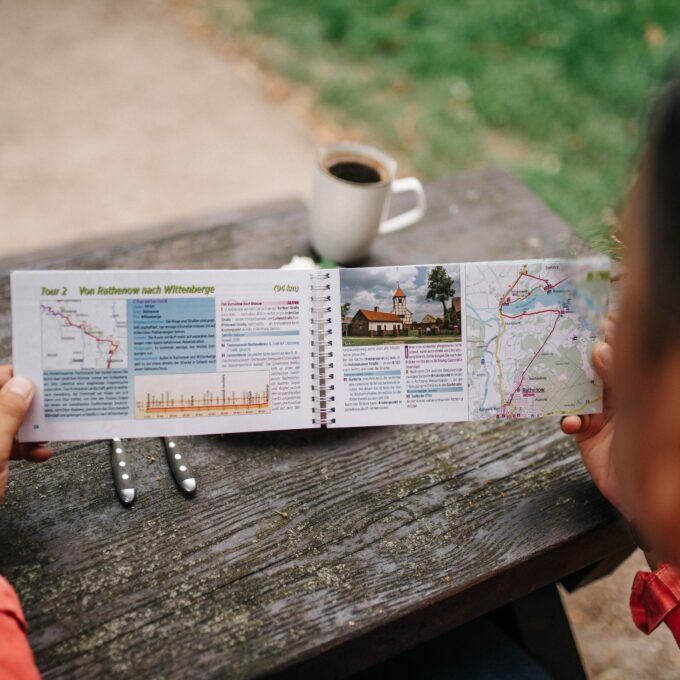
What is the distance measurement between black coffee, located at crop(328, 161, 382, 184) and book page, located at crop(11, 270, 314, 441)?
457 millimetres

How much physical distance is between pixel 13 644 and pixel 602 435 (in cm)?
76

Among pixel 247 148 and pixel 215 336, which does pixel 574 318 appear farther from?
pixel 247 148

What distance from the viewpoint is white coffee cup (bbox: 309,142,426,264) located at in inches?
49.1

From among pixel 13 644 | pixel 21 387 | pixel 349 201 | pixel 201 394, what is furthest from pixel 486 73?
pixel 13 644

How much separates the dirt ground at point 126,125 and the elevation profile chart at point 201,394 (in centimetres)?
180

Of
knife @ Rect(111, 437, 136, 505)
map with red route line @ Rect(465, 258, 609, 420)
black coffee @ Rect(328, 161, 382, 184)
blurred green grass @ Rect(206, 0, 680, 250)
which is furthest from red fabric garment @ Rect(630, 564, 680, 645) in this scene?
blurred green grass @ Rect(206, 0, 680, 250)

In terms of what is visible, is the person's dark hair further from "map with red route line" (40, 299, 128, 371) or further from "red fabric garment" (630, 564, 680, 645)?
"map with red route line" (40, 299, 128, 371)

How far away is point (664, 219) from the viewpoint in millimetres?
510

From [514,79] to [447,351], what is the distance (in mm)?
2704

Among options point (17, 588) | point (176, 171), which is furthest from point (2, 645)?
point (176, 171)

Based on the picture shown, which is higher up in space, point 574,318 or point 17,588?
point 574,318

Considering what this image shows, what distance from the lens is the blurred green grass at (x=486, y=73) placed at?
2.93 meters

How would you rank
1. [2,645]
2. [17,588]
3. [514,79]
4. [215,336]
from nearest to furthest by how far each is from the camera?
1. [2,645]
2. [17,588]
3. [215,336]
4. [514,79]

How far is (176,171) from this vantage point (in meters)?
2.82
